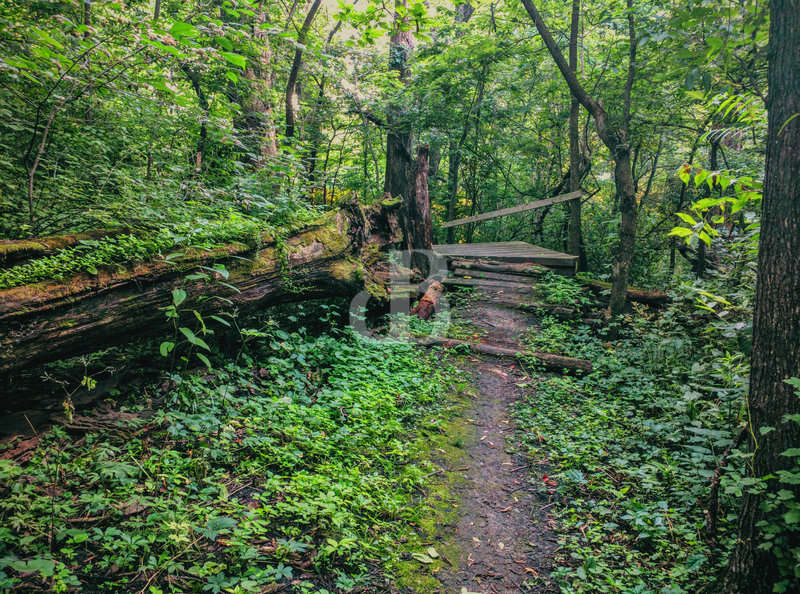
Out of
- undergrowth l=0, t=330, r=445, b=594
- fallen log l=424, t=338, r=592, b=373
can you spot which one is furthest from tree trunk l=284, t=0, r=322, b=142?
undergrowth l=0, t=330, r=445, b=594

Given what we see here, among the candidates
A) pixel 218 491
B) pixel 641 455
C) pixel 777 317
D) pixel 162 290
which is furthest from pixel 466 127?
pixel 218 491

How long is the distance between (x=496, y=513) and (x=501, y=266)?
6.94 m

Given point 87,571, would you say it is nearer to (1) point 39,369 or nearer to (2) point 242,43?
(1) point 39,369

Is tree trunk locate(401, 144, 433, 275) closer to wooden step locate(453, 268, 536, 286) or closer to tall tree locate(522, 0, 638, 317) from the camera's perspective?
wooden step locate(453, 268, 536, 286)

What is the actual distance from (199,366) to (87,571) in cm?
210

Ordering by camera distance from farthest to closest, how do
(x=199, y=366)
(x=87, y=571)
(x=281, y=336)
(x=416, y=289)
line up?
1. (x=416, y=289)
2. (x=281, y=336)
3. (x=199, y=366)
4. (x=87, y=571)

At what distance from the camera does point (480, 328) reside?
7.45m

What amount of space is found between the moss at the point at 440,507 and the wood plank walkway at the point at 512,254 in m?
5.47

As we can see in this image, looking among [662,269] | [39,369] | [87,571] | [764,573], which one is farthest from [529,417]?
[662,269]

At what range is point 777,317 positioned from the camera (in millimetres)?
2271

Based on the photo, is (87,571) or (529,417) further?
(529,417)

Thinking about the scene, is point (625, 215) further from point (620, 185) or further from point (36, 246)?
point (36, 246)

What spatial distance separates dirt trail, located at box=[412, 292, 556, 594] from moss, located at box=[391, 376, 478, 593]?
17 mm

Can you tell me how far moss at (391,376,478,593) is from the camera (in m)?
2.65
